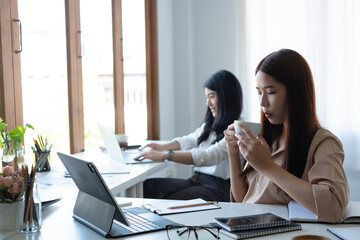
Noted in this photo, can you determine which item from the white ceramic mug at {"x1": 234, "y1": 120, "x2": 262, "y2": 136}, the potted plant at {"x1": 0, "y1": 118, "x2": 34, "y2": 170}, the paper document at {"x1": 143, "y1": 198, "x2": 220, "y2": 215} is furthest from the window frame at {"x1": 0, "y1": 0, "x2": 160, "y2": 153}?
the white ceramic mug at {"x1": 234, "y1": 120, "x2": 262, "y2": 136}

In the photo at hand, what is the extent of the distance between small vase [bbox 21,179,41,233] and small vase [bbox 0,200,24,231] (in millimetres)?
19

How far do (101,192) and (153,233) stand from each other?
0.19 m

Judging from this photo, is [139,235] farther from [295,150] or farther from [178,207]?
[295,150]

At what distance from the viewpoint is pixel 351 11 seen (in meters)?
3.41

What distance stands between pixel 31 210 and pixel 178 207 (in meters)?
0.47

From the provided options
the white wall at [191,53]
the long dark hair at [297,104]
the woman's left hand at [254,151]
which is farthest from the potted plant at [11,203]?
the white wall at [191,53]

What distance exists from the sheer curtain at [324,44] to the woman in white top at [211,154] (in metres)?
1.12

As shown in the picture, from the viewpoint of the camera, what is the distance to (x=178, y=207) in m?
1.48

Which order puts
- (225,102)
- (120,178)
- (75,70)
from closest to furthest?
(120,178), (225,102), (75,70)

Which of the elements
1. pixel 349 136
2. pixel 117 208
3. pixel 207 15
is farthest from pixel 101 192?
pixel 207 15

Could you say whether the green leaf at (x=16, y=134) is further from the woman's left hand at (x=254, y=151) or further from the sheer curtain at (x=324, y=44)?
the sheer curtain at (x=324, y=44)

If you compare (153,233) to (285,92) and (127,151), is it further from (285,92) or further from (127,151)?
(127,151)

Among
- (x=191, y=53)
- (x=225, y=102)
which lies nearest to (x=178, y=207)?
(x=225, y=102)

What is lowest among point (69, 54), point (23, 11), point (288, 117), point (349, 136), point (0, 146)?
point (349, 136)
